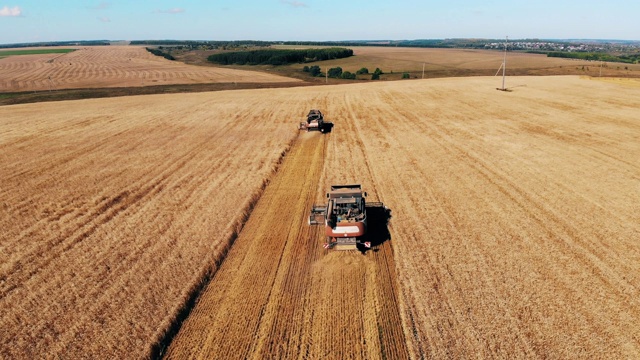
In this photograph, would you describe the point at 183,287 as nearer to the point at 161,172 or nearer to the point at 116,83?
the point at 161,172

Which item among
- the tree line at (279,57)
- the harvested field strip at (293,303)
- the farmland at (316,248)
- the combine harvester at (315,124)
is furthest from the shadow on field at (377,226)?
the tree line at (279,57)

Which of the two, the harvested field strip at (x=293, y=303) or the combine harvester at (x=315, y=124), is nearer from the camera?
the harvested field strip at (x=293, y=303)

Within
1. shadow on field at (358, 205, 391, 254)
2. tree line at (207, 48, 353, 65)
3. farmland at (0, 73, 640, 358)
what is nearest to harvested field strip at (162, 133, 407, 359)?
farmland at (0, 73, 640, 358)

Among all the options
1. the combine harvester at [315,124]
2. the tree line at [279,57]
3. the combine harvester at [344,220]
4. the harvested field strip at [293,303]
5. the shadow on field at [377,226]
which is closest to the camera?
the harvested field strip at [293,303]

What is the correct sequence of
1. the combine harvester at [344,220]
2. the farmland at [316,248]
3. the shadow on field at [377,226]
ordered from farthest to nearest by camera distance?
the shadow on field at [377,226], the combine harvester at [344,220], the farmland at [316,248]

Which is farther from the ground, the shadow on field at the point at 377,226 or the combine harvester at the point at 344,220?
the combine harvester at the point at 344,220

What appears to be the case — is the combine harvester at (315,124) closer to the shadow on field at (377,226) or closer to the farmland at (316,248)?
the farmland at (316,248)

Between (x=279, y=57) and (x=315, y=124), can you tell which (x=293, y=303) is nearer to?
(x=315, y=124)
